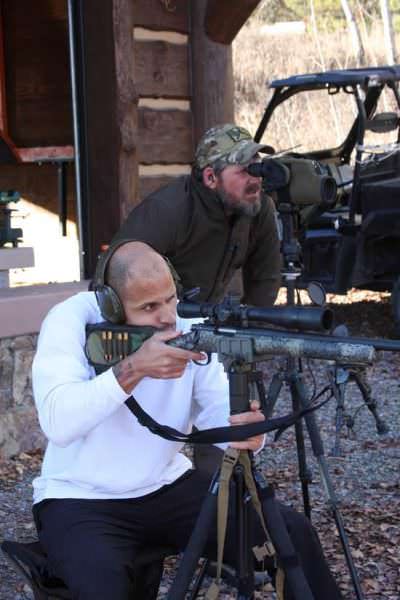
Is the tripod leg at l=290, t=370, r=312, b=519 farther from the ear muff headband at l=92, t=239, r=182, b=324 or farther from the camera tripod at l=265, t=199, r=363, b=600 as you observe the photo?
the ear muff headband at l=92, t=239, r=182, b=324

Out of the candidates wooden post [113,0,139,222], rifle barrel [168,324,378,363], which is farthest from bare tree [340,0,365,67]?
rifle barrel [168,324,378,363]

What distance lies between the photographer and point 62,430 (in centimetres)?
262

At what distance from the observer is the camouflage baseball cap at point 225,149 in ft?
13.1

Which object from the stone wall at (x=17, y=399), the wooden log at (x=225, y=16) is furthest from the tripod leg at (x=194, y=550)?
the wooden log at (x=225, y=16)

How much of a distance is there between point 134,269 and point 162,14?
3.71 m

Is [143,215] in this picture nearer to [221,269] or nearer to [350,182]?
[221,269]

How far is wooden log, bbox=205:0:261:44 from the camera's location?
6078 mm

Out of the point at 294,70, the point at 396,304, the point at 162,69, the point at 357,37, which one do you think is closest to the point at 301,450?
the point at 162,69

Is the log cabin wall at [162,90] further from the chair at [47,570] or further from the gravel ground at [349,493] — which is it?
the chair at [47,570]

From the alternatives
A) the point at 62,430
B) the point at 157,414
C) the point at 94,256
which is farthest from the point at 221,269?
the point at 94,256

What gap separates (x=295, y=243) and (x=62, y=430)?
4.45 ft

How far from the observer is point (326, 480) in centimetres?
362

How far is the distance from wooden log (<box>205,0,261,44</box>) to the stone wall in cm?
210

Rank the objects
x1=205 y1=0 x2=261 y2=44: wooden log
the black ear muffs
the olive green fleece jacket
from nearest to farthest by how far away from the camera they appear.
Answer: the black ear muffs
the olive green fleece jacket
x1=205 y1=0 x2=261 y2=44: wooden log
